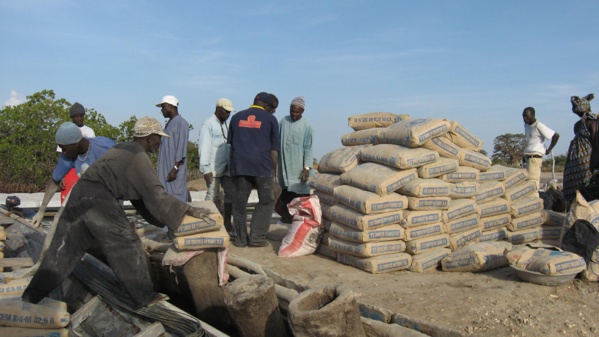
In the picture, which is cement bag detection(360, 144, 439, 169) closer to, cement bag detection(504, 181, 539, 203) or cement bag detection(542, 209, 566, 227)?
cement bag detection(504, 181, 539, 203)

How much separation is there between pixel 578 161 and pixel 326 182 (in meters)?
3.13

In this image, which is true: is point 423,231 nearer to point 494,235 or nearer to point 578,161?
point 494,235

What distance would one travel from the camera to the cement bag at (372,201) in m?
4.56

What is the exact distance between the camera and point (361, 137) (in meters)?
5.86

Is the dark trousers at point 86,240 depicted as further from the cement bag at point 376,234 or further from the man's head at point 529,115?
the man's head at point 529,115

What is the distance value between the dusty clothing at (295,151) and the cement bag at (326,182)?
746mm

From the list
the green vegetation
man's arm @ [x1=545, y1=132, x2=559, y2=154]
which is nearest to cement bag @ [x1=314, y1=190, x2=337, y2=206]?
man's arm @ [x1=545, y1=132, x2=559, y2=154]

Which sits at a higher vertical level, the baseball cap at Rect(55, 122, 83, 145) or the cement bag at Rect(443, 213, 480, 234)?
the baseball cap at Rect(55, 122, 83, 145)

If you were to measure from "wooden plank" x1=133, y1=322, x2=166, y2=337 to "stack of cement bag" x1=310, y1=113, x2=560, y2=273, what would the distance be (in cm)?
177

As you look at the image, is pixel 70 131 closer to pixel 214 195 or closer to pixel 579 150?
pixel 214 195

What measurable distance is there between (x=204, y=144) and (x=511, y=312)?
4.03 m

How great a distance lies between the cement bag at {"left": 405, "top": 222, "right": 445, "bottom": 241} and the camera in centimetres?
467

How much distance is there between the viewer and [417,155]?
4805 millimetres

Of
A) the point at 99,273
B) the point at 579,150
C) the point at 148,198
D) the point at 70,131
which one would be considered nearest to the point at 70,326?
the point at 99,273
